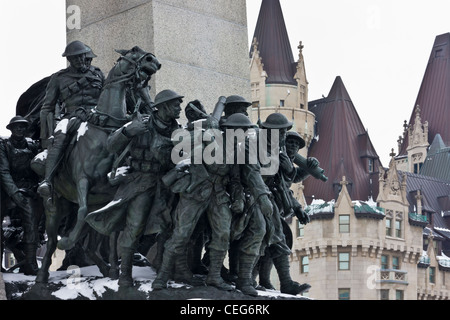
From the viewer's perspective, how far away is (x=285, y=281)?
1898 centimetres

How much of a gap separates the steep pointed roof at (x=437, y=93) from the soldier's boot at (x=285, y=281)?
8496cm

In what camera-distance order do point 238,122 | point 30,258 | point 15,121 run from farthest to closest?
point 30,258, point 15,121, point 238,122

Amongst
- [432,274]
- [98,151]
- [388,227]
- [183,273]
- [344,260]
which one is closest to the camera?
[183,273]

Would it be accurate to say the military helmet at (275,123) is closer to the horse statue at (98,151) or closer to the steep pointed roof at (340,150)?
the horse statue at (98,151)

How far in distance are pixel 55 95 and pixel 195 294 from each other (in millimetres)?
3916

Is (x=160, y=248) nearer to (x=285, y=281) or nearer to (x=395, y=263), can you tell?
(x=285, y=281)

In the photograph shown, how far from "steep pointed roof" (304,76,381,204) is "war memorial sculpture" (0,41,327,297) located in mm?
65214

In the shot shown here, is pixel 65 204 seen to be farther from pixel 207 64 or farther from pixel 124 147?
pixel 207 64

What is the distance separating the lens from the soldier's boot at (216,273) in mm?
17438

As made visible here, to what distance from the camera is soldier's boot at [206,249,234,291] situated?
1744 cm

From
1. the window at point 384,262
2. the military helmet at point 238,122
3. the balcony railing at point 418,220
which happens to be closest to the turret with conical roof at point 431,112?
the balcony railing at point 418,220

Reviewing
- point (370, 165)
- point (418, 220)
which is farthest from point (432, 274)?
point (370, 165)

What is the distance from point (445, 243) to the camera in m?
92.0

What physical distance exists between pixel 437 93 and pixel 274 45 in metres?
19.8
